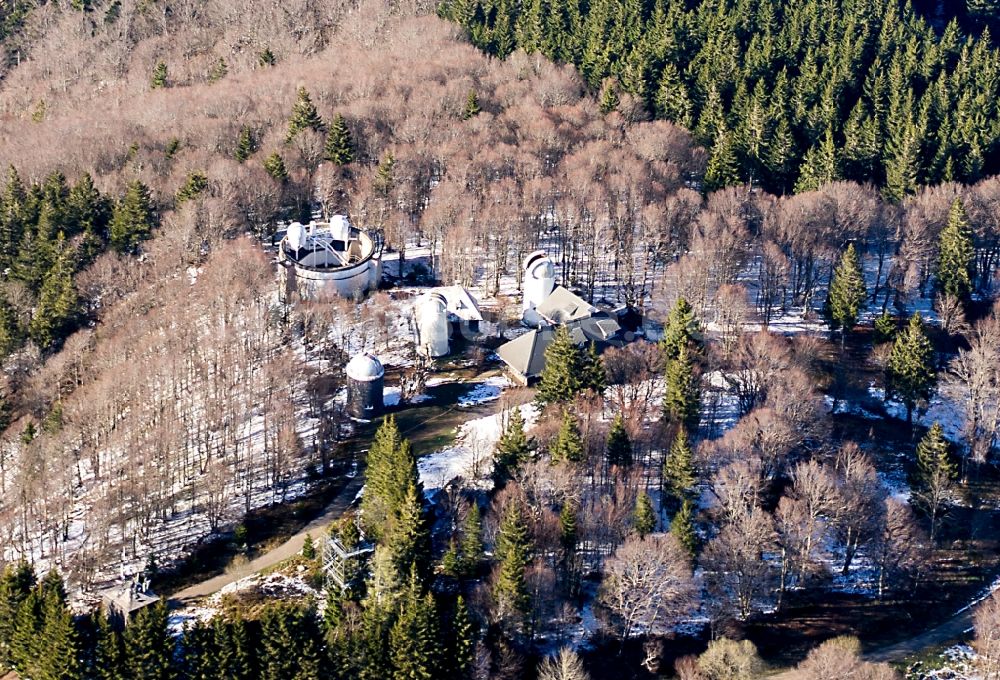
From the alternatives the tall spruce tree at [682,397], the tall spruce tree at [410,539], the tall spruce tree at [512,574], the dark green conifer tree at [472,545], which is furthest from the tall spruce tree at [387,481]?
the tall spruce tree at [682,397]

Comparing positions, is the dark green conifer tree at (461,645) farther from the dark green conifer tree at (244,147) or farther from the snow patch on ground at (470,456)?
the dark green conifer tree at (244,147)

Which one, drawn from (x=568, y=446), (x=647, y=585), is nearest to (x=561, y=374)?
(x=568, y=446)

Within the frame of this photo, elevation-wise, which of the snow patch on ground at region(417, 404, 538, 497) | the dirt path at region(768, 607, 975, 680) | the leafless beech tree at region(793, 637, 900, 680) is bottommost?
the dirt path at region(768, 607, 975, 680)

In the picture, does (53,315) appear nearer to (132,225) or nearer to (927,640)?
(132,225)

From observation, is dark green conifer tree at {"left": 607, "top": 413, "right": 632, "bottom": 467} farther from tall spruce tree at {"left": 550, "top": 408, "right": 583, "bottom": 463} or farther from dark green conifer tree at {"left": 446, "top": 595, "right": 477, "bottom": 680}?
dark green conifer tree at {"left": 446, "top": 595, "right": 477, "bottom": 680}

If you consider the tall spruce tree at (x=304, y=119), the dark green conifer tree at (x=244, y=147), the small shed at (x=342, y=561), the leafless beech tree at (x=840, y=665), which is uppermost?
the tall spruce tree at (x=304, y=119)

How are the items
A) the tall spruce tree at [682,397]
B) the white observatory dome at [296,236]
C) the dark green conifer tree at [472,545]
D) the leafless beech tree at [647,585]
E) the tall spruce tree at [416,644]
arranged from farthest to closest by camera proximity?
the white observatory dome at [296,236], the tall spruce tree at [682,397], the dark green conifer tree at [472,545], the leafless beech tree at [647,585], the tall spruce tree at [416,644]

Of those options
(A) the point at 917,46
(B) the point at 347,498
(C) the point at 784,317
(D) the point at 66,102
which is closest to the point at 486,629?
(B) the point at 347,498

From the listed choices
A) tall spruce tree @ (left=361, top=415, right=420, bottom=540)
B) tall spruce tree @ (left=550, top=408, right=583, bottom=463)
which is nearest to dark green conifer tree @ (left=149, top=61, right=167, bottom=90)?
tall spruce tree @ (left=361, top=415, right=420, bottom=540)
